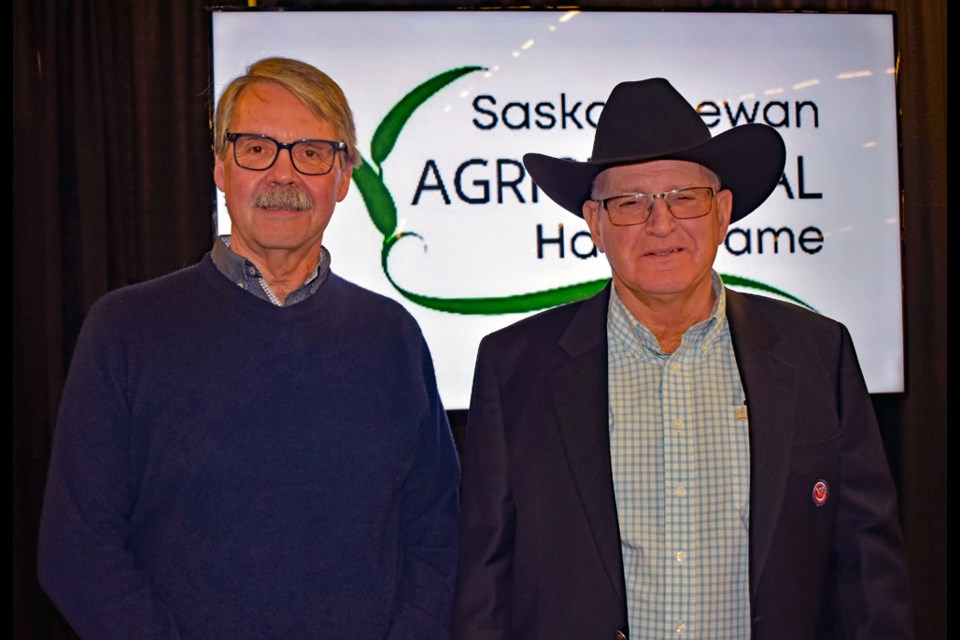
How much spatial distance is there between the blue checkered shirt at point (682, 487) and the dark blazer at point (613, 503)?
42mm

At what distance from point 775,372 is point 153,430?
46.1 inches

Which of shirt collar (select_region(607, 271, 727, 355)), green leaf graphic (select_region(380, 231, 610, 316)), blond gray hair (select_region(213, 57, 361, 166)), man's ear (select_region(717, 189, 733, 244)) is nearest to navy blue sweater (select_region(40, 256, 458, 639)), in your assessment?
blond gray hair (select_region(213, 57, 361, 166))

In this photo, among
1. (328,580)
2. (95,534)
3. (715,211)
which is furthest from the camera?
(715,211)

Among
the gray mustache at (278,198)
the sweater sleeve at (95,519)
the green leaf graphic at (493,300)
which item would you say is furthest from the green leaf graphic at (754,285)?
the sweater sleeve at (95,519)

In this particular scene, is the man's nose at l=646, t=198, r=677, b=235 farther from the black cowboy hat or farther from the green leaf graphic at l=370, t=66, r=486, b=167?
the green leaf graphic at l=370, t=66, r=486, b=167

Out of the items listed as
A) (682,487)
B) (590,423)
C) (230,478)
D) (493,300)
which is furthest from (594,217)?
(493,300)

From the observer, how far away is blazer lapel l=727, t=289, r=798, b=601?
5.46 feet

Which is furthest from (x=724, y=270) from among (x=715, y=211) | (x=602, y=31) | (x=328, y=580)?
(x=328, y=580)

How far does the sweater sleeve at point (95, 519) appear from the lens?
5.30 ft

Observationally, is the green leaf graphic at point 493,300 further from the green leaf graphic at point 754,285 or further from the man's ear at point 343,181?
the man's ear at point 343,181

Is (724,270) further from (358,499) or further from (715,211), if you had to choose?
(358,499)

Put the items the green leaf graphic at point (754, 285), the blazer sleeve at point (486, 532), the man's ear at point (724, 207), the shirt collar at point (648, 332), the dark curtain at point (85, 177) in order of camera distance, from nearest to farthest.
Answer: the blazer sleeve at point (486, 532) < the shirt collar at point (648, 332) < the man's ear at point (724, 207) < the dark curtain at point (85, 177) < the green leaf graphic at point (754, 285)

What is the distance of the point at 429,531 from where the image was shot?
75.9 inches

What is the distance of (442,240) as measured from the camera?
3.25m
